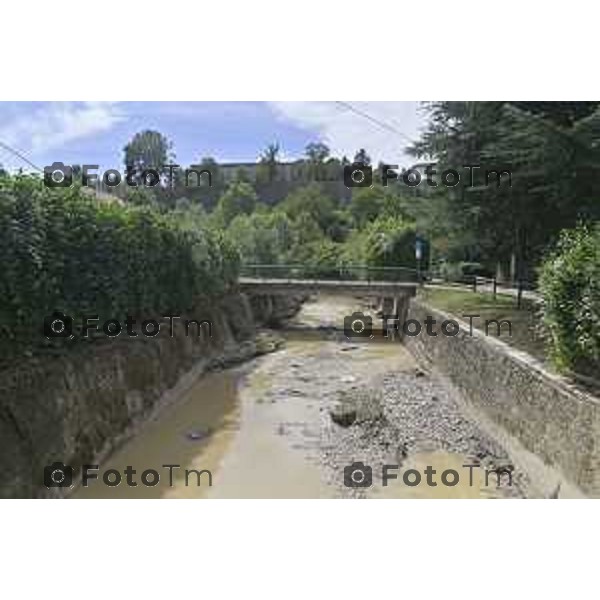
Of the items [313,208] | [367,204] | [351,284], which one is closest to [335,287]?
[351,284]

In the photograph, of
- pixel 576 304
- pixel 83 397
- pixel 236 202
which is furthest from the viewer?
pixel 236 202

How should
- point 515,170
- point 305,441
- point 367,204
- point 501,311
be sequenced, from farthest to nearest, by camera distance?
point 367,204
point 501,311
point 515,170
point 305,441

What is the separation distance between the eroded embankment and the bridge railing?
619 inches

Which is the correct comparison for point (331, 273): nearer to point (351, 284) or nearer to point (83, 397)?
point (351, 284)

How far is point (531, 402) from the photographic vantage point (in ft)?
45.7

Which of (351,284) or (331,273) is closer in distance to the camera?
(351,284)

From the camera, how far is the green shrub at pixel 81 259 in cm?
1214

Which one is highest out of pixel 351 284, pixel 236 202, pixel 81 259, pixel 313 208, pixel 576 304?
pixel 236 202

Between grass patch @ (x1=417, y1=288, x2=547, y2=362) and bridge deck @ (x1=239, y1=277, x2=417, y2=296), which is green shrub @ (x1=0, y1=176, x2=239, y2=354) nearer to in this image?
grass patch @ (x1=417, y1=288, x2=547, y2=362)

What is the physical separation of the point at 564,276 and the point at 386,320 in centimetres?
2643

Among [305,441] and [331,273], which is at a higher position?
[331,273]

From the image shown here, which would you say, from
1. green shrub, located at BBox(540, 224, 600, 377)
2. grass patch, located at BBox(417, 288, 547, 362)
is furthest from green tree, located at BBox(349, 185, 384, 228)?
green shrub, located at BBox(540, 224, 600, 377)

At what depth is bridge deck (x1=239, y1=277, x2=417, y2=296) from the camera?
34688 mm

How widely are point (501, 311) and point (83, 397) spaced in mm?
13110
